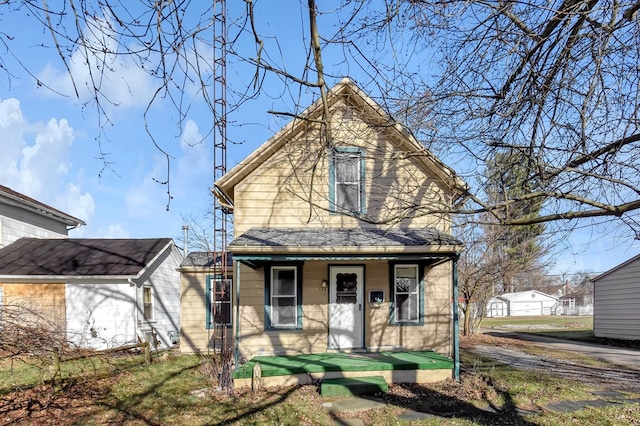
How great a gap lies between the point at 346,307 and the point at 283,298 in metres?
1.57

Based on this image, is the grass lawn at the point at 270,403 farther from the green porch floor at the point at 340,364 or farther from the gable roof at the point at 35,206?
the gable roof at the point at 35,206

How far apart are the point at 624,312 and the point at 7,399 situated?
2005cm

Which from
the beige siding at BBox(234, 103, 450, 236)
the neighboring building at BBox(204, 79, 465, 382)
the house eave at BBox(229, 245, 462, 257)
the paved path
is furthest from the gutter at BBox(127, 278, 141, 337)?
the paved path

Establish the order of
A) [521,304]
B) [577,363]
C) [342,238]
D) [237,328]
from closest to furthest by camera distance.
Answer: [237,328]
[342,238]
[577,363]
[521,304]

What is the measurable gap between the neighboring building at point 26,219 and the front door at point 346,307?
13.7 metres

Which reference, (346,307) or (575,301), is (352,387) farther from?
(575,301)

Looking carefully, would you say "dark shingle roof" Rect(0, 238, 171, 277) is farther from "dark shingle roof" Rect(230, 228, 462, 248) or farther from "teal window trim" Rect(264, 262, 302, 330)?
"dark shingle roof" Rect(230, 228, 462, 248)

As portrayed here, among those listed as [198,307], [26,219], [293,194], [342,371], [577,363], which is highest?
[293,194]

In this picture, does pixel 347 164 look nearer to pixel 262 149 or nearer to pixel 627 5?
pixel 262 149

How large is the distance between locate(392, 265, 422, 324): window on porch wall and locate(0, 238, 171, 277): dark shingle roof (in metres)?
8.71

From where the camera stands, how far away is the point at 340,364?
25.2ft

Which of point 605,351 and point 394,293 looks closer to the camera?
point 394,293

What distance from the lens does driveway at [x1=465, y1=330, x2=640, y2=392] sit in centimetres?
816

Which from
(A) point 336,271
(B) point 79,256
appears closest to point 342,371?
(A) point 336,271
